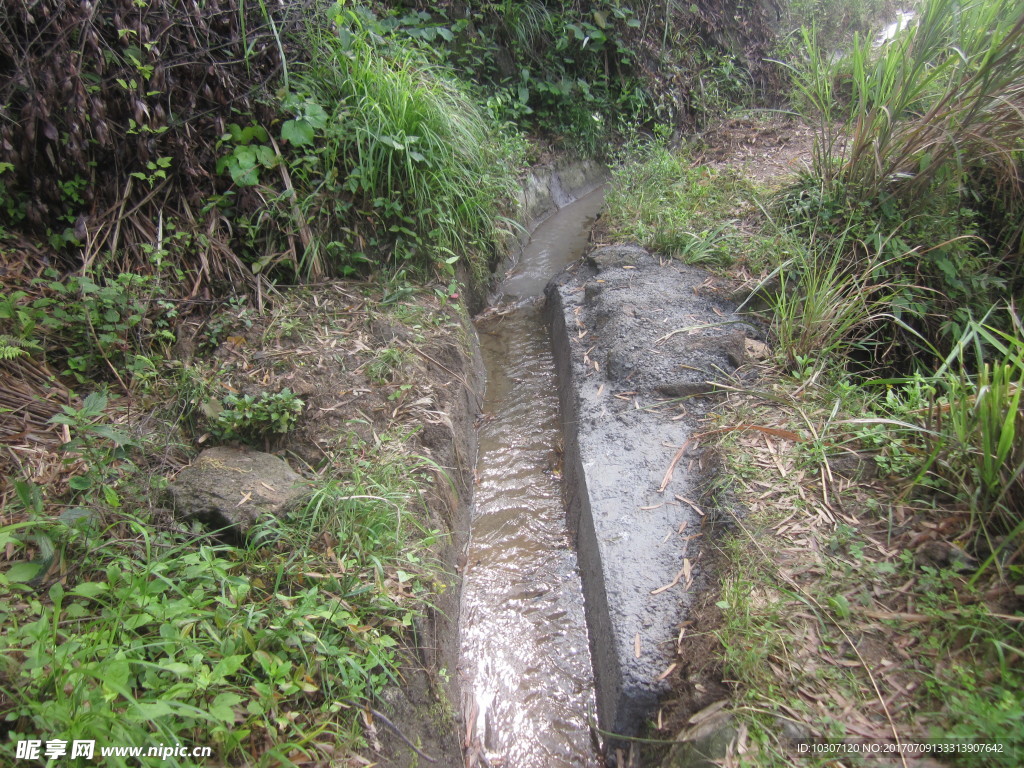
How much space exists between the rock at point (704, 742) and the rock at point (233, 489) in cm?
156

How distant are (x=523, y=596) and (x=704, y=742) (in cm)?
101

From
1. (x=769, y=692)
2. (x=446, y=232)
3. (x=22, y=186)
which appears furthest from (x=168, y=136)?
(x=769, y=692)

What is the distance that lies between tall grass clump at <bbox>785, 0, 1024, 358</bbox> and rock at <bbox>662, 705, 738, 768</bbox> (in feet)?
7.93

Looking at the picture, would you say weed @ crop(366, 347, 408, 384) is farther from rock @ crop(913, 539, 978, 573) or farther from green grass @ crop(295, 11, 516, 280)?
rock @ crop(913, 539, 978, 573)

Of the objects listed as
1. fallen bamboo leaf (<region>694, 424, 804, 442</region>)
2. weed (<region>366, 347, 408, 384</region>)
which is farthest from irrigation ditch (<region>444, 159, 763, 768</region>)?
weed (<region>366, 347, 408, 384</region>)

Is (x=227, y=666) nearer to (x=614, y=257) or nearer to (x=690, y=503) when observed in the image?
(x=690, y=503)

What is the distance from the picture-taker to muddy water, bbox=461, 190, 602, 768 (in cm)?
214

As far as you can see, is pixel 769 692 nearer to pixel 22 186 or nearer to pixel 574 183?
pixel 22 186

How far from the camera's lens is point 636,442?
280 cm

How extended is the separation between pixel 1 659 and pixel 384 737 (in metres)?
1.01

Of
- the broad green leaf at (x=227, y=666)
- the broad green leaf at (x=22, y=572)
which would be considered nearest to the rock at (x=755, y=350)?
the broad green leaf at (x=227, y=666)

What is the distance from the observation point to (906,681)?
1.63 meters

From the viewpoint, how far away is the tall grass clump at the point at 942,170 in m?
3.12

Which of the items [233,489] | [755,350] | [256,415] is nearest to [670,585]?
[755,350]
